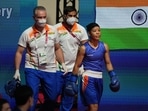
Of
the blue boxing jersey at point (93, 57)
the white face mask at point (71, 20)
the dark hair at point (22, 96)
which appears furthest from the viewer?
the white face mask at point (71, 20)

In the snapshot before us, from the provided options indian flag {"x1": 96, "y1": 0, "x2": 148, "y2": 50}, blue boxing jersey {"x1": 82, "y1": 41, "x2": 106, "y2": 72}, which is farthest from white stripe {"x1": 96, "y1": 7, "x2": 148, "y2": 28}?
blue boxing jersey {"x1": 82, "y1": 41, "x2": 106, "y2": 72}

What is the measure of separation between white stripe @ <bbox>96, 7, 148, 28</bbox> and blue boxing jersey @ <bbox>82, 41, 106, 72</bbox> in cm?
96

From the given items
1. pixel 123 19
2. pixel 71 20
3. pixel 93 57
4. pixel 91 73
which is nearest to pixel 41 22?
pixel 71 20

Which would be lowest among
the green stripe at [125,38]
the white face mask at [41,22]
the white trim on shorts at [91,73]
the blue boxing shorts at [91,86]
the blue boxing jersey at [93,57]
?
the blue boxing shorts at [91,86]

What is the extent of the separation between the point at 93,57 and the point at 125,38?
1.20 meters

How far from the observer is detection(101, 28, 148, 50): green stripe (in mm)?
9375

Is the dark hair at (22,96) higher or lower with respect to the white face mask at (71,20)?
lower

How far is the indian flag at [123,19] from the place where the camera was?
9320 mm

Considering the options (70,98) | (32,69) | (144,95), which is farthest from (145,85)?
(32,69)

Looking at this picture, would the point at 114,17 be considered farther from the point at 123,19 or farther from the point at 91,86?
the point at 91,86

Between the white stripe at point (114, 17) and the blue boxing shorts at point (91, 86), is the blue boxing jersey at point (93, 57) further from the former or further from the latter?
the white stripe at point (114, 17)

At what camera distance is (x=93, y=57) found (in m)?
8.39

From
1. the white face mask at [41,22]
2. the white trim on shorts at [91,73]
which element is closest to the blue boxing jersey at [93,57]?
the white trim on shorts at [91,73]

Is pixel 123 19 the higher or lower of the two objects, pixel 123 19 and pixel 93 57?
the higher
